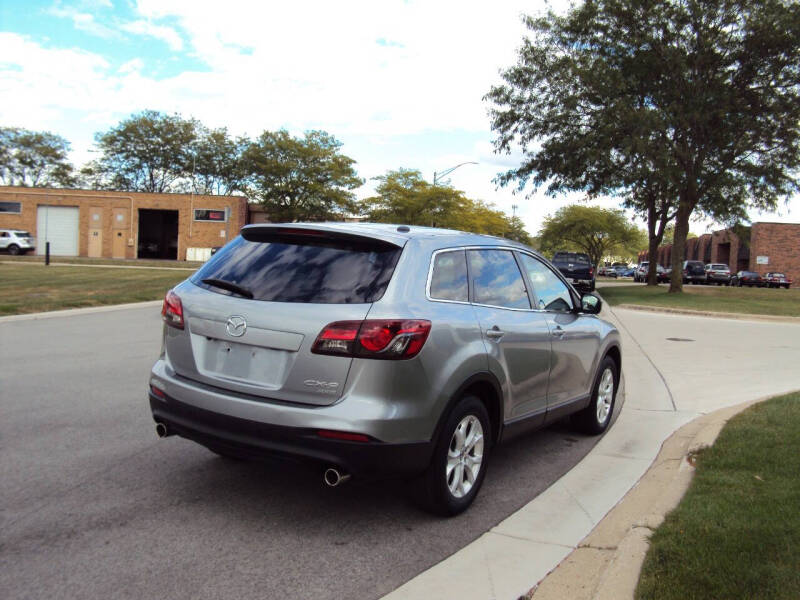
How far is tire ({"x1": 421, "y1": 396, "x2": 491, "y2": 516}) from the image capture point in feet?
12.6

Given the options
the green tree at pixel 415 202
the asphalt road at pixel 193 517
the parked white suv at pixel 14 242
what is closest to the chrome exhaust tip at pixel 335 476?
the asphalt road at pixel 193 517

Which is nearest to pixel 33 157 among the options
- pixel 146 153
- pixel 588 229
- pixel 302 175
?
pixel 146 153

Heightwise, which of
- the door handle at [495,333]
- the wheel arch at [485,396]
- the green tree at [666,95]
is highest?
the green tree at [666,95]

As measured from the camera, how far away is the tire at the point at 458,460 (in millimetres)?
3842

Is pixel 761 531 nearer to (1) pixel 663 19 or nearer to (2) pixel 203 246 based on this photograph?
(1) pixel 663 19

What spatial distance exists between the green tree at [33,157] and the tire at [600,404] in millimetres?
85370

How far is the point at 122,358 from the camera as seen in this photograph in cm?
919

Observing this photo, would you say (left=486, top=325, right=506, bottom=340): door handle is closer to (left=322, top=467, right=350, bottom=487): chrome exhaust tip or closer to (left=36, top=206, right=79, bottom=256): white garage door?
(left=322, top=467, right=350, bottom=487): chrome exhaust tip

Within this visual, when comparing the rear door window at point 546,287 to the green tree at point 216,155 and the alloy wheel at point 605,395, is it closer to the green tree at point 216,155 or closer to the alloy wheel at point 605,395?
the alloy wheel at point 605,395

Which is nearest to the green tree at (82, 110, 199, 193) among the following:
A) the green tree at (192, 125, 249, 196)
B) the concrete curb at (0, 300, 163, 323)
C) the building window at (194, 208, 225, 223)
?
the green tree at (192, 125, 249, 196)

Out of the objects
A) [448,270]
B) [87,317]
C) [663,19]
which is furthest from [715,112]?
[448,270]

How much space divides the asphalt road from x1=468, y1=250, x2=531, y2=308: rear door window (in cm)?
130

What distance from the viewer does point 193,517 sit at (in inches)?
153

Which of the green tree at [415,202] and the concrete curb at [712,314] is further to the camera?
the green tree at [415,202]
